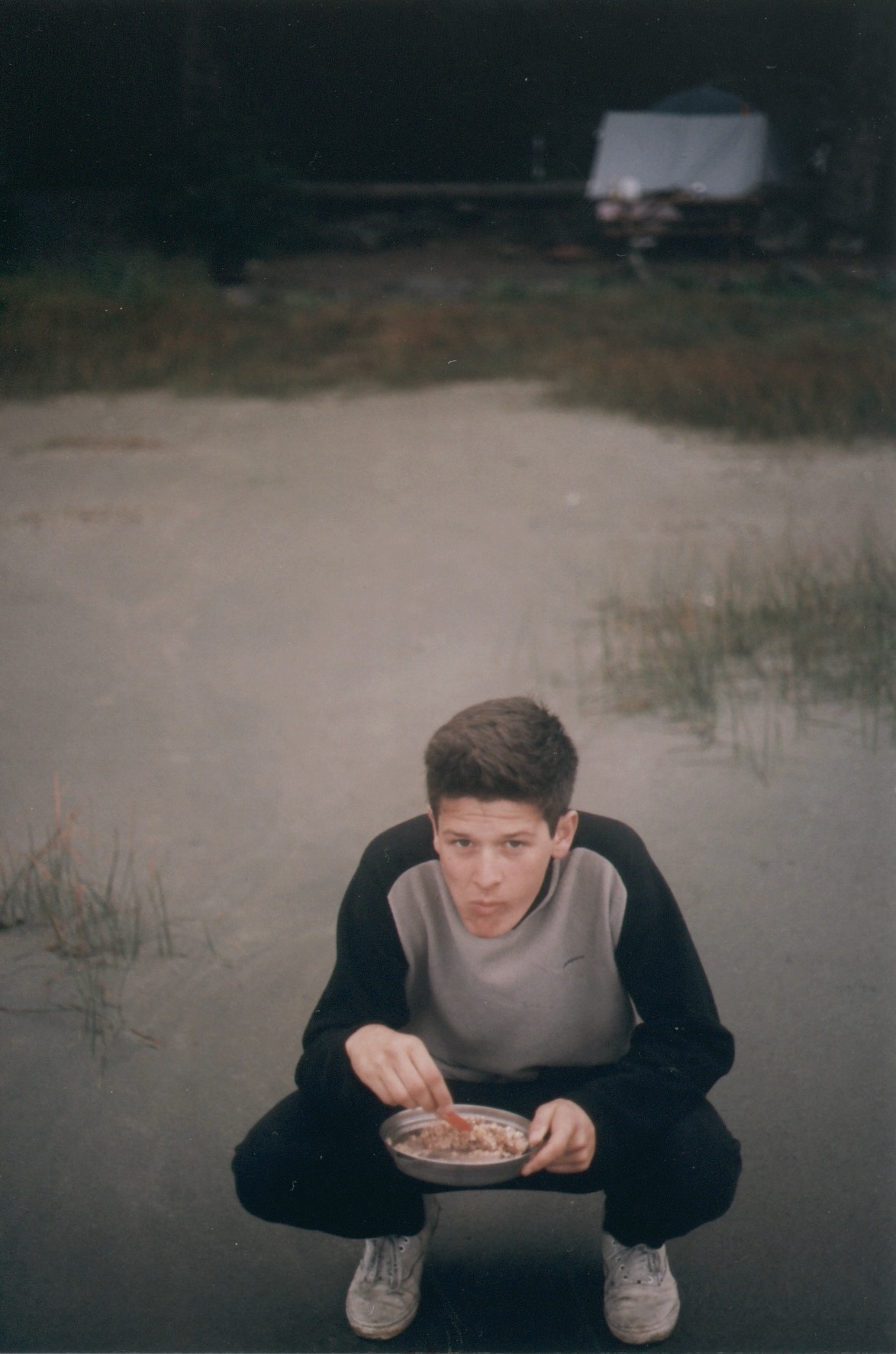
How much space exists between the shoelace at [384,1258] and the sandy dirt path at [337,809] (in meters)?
0.08

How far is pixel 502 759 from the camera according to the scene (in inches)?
61.4

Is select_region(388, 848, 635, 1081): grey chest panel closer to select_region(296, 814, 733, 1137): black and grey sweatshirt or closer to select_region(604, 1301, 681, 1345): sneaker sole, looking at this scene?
select_region(296, 814, 733, 1137): black and grey sweatshirt

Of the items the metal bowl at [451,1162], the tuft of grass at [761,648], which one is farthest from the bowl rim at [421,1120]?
the tuft of grass at [761,648]

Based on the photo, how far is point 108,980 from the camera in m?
2.56

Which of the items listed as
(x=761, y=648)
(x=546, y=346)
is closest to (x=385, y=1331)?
(x=761, y=648)

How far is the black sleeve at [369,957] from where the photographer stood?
1.64 m

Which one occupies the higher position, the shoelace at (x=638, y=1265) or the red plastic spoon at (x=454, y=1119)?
the red plastic spoon at (x=454, y=1119)

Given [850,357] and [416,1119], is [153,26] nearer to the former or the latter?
[416,1119]

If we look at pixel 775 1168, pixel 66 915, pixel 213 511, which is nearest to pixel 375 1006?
pixel 775 1168

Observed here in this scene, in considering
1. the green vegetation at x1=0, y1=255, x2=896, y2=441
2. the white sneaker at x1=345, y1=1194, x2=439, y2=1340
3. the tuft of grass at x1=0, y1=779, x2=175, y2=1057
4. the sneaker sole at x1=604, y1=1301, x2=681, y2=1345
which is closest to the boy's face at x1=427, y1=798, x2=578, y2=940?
the white sneaker at x1=345, y1=1194, x2=439, y2=1340

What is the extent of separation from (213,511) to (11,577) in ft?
3.65

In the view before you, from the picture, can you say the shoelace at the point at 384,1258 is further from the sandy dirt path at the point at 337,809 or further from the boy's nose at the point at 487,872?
the boy's nose at the point at 487,872

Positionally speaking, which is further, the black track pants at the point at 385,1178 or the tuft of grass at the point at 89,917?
the tuft of grass at the point at 89,917

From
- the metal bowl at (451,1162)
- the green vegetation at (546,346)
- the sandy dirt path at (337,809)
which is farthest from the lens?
the green vegetation at (546,346)
